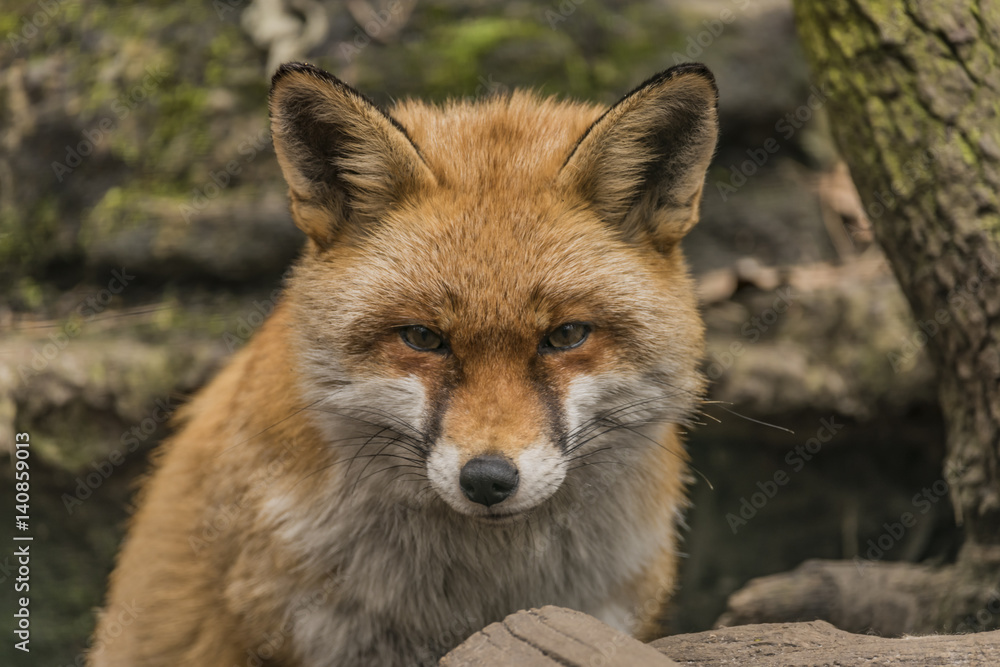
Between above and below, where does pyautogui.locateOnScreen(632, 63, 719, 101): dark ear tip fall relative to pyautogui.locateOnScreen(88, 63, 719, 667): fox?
above

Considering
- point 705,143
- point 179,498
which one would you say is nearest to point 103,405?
point 179,498

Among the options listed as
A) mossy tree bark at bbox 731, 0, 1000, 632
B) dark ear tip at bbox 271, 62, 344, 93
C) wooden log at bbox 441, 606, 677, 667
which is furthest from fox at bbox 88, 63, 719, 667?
mossy tree bark at bbox 731, 0, 1000, 632

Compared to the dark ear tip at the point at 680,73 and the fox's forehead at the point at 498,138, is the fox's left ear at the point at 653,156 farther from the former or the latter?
the fox's forehead at the point at 498,138

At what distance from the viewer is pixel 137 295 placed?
5855 millimetres

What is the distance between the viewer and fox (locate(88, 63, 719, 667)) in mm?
2768

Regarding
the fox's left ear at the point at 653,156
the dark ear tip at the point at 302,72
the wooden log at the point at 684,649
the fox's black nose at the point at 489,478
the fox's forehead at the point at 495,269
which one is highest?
the dark ear tip at the point at 302,72

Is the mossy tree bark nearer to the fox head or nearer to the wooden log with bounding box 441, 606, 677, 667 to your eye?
the fox head

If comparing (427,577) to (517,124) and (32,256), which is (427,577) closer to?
(517,124)

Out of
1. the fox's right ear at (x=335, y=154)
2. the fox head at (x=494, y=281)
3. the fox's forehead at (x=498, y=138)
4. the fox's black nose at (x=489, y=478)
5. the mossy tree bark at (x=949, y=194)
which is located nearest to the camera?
the fox's black nose at (x=489, y=478)

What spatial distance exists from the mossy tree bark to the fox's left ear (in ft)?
4.16

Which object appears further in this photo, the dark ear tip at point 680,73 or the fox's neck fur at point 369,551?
the fox's neck fur at point 369,551

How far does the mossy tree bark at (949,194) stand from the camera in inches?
142

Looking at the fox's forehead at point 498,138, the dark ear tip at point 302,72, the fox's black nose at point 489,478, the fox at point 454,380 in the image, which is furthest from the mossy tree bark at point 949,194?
the dark ear tip at point 302,72

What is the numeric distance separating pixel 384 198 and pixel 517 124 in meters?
0.63
